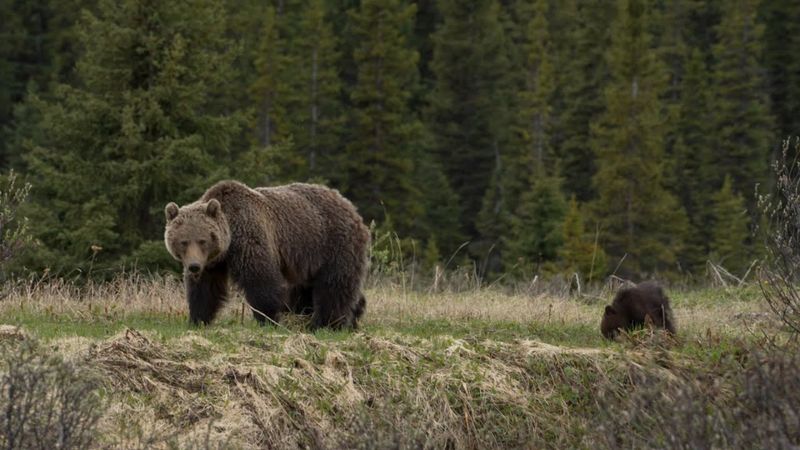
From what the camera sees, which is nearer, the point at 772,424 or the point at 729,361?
the point at 772,424

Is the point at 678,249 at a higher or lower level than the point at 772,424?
lower

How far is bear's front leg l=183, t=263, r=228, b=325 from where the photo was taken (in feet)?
36.0

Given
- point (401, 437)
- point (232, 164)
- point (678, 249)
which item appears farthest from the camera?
point (678, 249)

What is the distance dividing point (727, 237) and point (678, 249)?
2.85 m

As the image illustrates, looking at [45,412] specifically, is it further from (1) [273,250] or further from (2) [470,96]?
(2) [470,96]

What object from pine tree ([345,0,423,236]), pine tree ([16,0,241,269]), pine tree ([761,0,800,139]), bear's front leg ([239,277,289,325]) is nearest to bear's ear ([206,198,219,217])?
bear's front leg ([239,277,289,325])

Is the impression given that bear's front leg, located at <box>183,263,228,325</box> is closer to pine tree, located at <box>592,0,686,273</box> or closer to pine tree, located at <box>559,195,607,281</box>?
pine tree, located at <box>559,195,607,281</box>

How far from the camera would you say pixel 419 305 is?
520 inches

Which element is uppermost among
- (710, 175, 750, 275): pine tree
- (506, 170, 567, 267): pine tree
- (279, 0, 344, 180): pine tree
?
(279, 0, 344, 180): pine tree

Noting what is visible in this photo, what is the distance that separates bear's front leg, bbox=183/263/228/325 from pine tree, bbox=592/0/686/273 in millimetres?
32909

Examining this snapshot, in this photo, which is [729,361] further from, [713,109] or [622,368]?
[713,109]

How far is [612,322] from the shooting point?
37.4 feet

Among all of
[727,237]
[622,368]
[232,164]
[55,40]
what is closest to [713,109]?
[727,237]

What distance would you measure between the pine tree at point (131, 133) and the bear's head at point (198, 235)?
10.1 metres
